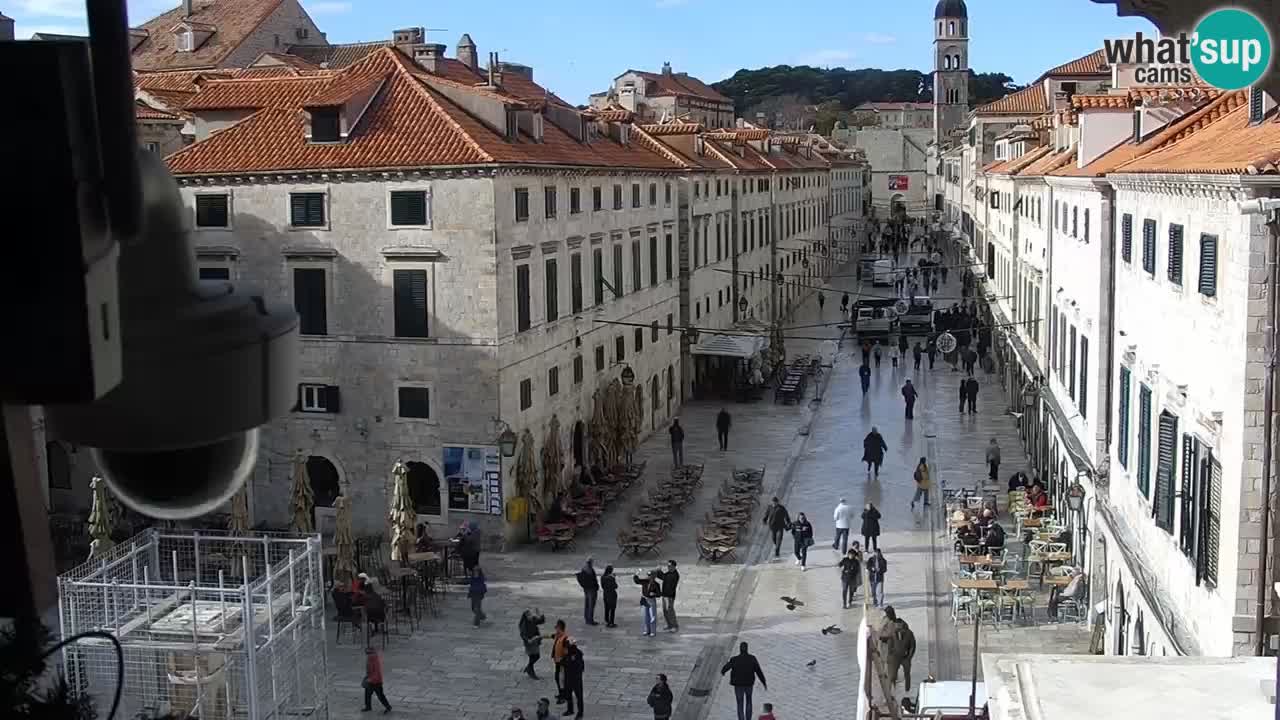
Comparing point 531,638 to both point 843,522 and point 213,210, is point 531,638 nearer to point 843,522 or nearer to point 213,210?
point 843,522

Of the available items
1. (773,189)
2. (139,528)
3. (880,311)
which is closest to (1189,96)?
(139,528)

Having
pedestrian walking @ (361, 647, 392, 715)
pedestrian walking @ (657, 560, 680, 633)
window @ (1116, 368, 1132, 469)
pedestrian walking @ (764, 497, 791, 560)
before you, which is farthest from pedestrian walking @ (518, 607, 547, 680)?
window @ (1116, 368, 1132, 469)

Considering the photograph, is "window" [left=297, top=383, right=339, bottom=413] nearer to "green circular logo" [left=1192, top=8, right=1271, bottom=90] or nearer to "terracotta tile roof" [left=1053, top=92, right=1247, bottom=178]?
"terracotta tile roof" [left=1053, top=92, right=1247, bottom=178]

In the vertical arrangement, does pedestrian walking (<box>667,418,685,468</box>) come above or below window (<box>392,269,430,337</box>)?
below

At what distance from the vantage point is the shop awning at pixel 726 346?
43500mm

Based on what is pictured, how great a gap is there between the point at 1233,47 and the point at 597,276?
2507 centimetres

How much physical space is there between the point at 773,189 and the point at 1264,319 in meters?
50.6

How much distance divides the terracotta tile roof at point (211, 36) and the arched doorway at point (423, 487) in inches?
1299

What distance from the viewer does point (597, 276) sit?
109 ft

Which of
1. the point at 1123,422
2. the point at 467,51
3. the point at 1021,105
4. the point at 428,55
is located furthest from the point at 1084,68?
the point at 1123,422

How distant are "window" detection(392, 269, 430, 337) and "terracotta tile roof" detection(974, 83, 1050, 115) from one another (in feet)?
202

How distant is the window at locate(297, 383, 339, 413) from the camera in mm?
27312

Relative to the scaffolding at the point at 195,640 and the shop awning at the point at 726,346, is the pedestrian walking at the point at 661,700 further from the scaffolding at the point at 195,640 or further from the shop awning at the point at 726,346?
the shop awning at the point at 726,346

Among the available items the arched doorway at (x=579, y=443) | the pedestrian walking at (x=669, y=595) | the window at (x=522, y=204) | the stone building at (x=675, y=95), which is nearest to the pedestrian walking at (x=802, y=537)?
the pedestrian walking at (x=669, y=595)
